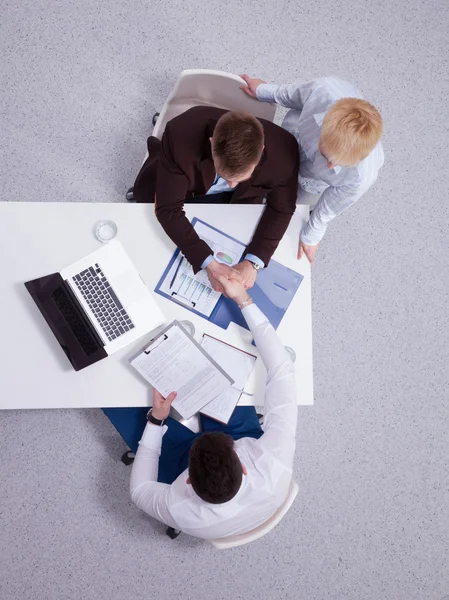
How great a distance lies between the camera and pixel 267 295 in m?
1.69

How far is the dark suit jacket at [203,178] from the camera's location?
5.04ft

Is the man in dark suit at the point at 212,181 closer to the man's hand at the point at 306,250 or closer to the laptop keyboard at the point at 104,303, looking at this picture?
the man's hand at the point at 306,250

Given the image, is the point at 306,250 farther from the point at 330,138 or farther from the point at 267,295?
the point at 330,138

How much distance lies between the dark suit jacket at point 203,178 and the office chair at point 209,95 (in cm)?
15

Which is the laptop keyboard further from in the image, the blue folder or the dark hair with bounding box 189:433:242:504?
the dark hair with bounding box 189:433:242:504

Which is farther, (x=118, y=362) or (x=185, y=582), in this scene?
(x=185, y=582)

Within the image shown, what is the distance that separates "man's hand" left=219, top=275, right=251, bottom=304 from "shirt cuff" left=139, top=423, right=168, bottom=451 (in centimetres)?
53

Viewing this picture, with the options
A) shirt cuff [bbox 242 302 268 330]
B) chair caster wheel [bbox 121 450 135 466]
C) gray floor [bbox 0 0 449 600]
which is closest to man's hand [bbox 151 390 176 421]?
shirt cuff [bbox 242 302 268 330]

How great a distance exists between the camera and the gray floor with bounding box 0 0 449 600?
2205 millimetres

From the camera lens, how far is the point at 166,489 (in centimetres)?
161

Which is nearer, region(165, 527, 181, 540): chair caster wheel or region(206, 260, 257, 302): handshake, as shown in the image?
region(206, 260, 257, 302): handshake

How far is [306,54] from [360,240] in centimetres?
100

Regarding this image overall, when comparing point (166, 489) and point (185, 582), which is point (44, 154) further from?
point (185, 582)

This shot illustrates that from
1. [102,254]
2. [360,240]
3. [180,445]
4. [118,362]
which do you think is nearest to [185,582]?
[180,445]
